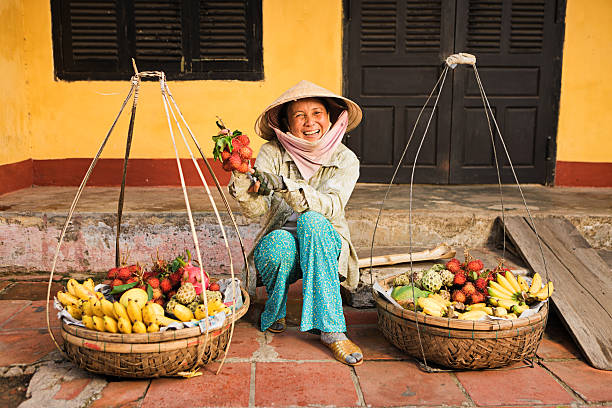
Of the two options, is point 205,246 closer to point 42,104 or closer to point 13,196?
point 13,196

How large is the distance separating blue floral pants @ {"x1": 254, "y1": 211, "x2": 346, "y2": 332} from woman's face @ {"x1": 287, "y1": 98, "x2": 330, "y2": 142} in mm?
467

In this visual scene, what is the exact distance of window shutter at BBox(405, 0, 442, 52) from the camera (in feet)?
16.8

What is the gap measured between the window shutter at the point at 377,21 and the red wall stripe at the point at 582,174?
2093 millimetres

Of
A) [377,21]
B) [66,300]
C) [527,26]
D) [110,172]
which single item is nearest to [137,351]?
[66,300]

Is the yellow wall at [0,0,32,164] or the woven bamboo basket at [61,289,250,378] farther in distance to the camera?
the yellow wall at [0,0,32,164]

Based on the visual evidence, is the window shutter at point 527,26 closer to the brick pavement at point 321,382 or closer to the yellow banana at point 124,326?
the brick pavement at point 321,382

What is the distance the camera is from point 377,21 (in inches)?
202

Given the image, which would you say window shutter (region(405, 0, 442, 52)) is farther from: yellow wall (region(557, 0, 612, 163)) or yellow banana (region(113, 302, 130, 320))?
yellow banana (region(113, 302, 130, 320))

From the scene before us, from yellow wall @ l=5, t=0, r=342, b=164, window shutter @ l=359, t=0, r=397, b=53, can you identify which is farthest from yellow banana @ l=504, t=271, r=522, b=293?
window shutter @ l=359, t=0, r=397, b=53

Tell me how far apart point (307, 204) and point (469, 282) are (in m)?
0.91

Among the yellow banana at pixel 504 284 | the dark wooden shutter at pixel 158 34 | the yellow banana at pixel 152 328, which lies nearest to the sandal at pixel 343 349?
the yellow banana at pixel 504 284

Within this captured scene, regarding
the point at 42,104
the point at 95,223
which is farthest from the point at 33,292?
the point at 42,104

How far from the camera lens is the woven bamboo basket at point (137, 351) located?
2.22 meters

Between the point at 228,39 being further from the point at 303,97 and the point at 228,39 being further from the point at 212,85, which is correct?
the point at 303,97
